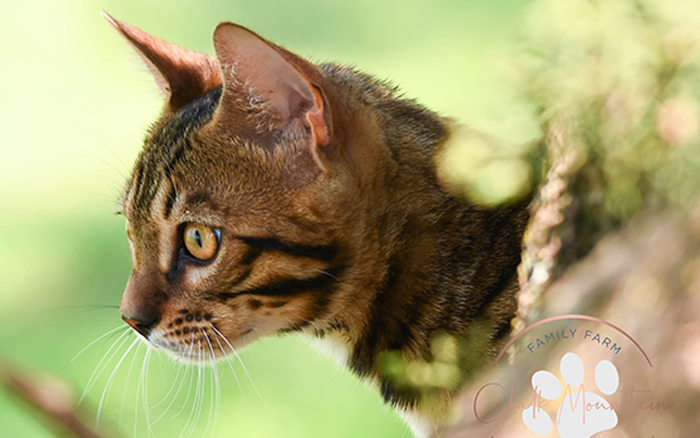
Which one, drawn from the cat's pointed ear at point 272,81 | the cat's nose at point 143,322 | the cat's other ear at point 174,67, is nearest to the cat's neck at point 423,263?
the cat's pointed ear at point 272,81

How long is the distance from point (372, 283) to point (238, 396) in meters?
0.73

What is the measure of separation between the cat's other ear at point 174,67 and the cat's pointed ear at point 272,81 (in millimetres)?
187

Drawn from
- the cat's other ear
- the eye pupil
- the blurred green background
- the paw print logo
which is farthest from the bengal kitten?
the blurred green background

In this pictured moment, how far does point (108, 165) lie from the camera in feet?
4.61

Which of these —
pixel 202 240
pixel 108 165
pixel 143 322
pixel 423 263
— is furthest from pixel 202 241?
pixel 108 165

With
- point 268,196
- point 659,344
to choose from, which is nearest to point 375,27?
point 268,196

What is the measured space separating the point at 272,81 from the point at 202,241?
23 cm

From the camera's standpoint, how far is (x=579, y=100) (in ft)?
2.22

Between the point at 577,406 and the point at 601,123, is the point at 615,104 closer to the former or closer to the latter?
the point at 601,123

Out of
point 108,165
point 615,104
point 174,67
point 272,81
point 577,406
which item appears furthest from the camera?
point 108,165

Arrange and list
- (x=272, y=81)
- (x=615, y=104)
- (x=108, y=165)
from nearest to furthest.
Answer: (x=615, y=104)
(x=272, y=81)
(x=108, y=165)

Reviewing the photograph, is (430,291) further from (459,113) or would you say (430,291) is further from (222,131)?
(222,131)

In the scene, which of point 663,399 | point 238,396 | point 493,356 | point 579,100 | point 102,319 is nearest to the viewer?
point 663,399

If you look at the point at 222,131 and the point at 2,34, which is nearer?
the point at 222,131
